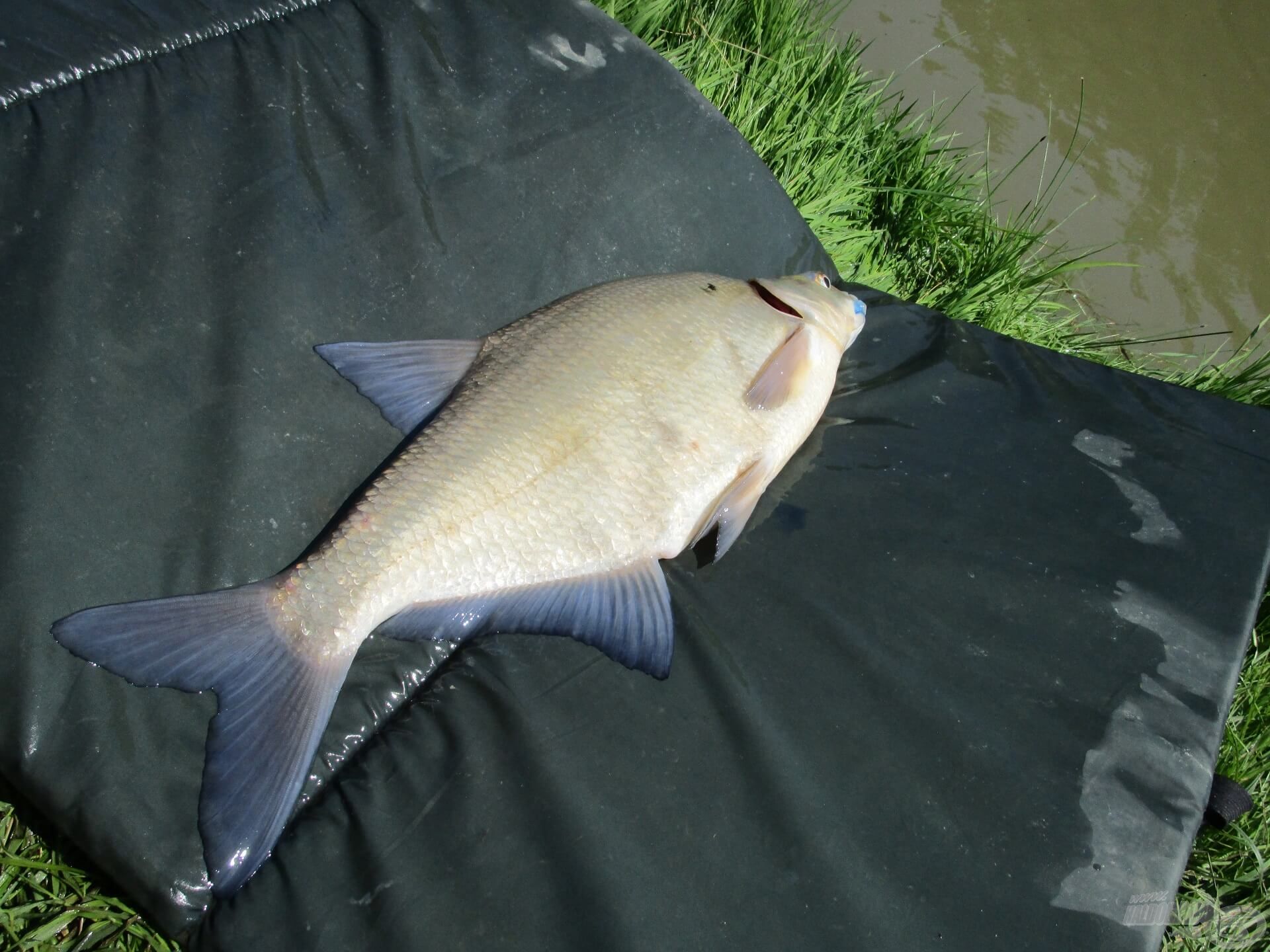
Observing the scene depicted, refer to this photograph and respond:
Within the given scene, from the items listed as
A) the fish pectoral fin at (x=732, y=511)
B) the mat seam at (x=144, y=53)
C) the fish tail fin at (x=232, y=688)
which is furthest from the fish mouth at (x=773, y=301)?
the fish tail fin at (x=232, y=688)

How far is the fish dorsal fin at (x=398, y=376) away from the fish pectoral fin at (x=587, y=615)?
40cm

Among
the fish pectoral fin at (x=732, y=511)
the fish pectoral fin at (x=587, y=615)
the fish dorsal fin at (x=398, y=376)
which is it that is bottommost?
the fish pectoral fin at (x=587, y=615)

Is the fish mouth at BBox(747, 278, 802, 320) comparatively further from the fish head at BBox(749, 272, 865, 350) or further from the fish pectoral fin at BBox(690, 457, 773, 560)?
the fish pectoral fin at BBox(690, 457, 773, 560)

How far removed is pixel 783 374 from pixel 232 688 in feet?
4.00

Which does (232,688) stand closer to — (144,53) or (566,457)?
(566,457)

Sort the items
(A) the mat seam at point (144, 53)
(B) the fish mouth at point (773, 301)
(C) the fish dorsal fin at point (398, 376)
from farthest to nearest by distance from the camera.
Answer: (B) the fish mouth at point (773, 301), (C) the fish dorsal fin at point (398, 376), (A) the mat seam at point (144, 53)

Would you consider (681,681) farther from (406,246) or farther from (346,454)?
(406,246)

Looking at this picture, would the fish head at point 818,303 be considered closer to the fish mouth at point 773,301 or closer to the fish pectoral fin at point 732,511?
the fish mouth at point 773,301

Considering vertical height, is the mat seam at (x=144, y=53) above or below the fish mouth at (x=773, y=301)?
below

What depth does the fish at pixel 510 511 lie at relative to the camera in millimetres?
1421

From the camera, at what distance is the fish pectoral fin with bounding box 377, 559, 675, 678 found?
163cm

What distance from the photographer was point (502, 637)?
5.81ft

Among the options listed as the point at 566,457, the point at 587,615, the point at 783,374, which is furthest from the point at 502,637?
the point at 783,374

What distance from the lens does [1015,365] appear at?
2.49 metres
